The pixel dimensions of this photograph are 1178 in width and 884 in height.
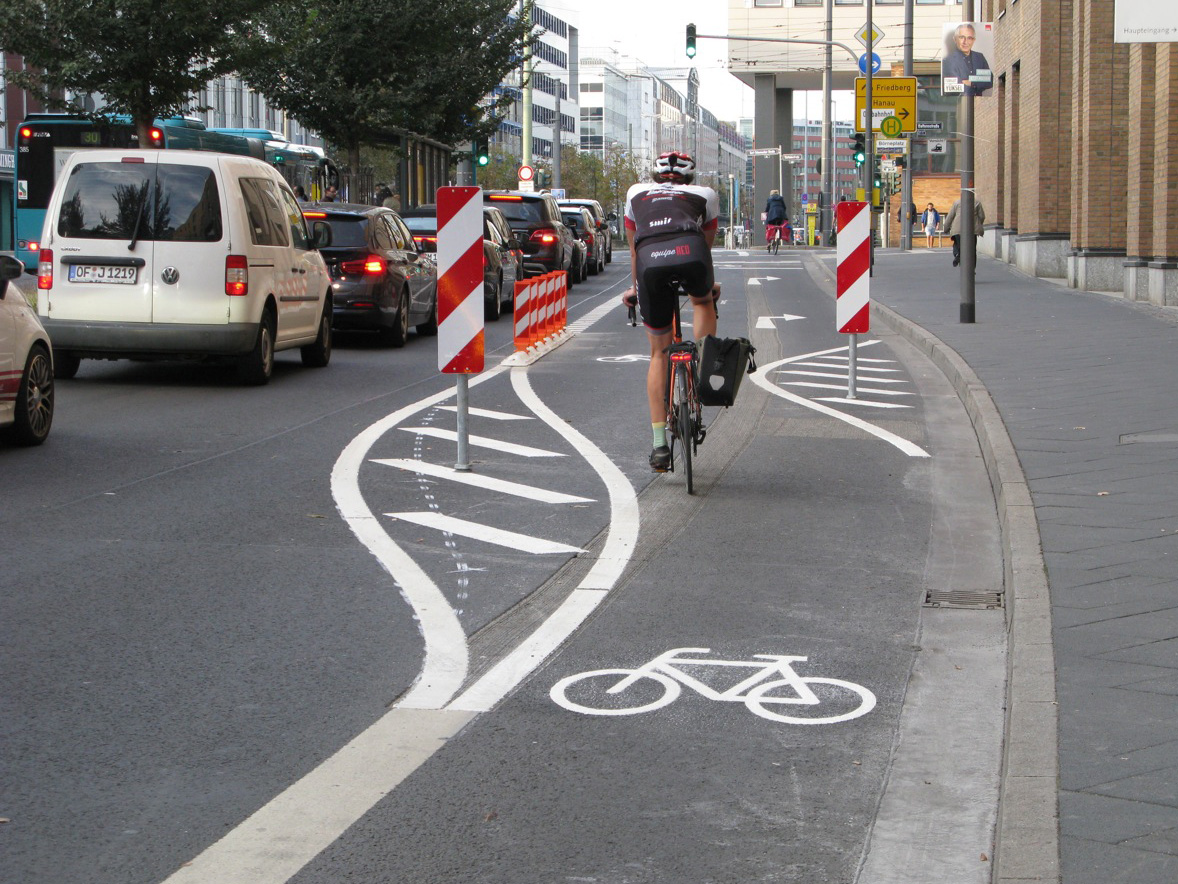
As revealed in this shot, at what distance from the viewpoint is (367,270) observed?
755 inches

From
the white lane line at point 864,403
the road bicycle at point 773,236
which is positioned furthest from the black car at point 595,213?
the white lane line at point 864,403

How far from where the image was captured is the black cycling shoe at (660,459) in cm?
960

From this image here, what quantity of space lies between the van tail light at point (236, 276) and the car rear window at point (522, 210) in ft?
54.1

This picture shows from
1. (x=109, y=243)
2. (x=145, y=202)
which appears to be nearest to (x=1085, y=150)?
(x=145, y=202)

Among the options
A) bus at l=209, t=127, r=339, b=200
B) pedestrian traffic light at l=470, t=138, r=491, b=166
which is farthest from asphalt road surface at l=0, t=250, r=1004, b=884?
pedestrian traffic light at l=470, t=138, r=491, b=166

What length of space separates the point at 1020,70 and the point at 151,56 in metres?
20.7

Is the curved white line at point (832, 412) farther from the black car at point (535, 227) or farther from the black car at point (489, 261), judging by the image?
the black car at point (535, 227)

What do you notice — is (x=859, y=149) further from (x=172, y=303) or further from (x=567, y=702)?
(x=567, y=702)

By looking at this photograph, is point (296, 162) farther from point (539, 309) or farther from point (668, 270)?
point (668, 270)

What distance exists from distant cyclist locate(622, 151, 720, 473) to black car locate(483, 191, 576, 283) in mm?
20767

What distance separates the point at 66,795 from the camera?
4402 millimetres

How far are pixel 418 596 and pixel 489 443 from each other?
455cm

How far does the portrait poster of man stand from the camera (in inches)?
789

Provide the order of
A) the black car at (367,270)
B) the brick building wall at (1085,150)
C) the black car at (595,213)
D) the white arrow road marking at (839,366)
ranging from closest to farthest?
the white arrow road marking at (839,366) < the black car at (367,270) < the brick building wall at (1085,150) < the black car at (595,213)
